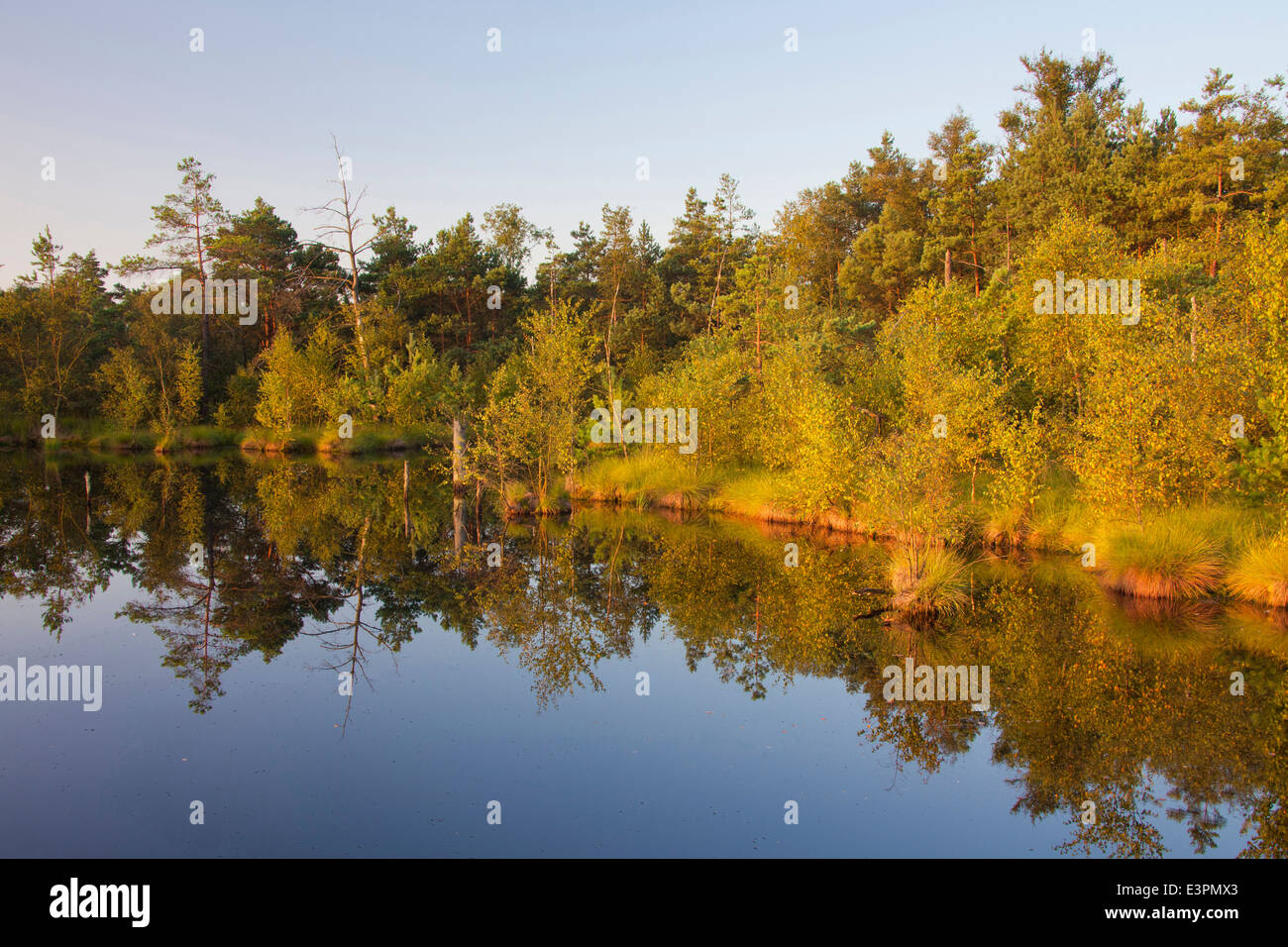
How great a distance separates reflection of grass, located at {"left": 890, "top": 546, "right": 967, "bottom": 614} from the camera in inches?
571

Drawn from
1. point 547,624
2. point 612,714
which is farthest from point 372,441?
point 612,714

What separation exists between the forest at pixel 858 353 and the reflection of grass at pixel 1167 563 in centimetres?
5

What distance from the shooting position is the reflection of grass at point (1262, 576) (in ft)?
46.3

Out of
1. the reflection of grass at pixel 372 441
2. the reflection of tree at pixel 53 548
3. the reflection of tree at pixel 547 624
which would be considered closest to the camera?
the reflection of tree at pixel 547 624

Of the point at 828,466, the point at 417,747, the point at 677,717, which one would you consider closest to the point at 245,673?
the point at 417,747

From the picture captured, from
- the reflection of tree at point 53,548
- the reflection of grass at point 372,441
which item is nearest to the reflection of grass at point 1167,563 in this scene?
the reflection of tree at point 53,548

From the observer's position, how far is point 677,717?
10.2 metres

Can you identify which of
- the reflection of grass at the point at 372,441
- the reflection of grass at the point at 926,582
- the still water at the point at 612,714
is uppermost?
the reflection of grass at the point at 372,441

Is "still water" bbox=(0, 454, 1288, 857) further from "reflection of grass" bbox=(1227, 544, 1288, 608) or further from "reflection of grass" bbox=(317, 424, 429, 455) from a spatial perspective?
"reflection of grass" bbox=(317, 424, 429, 455)

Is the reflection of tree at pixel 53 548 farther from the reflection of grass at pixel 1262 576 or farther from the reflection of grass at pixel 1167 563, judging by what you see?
the reflection of grass at pixel 1262 576

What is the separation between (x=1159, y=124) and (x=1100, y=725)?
Result: 44665mm

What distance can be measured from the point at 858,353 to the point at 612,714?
80.6 ft

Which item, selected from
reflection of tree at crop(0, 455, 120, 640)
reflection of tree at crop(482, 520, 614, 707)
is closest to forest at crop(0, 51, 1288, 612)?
reflection of tree at crop(482, 520, 614, 707)

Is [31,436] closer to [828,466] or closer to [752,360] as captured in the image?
Result: [752,360]
